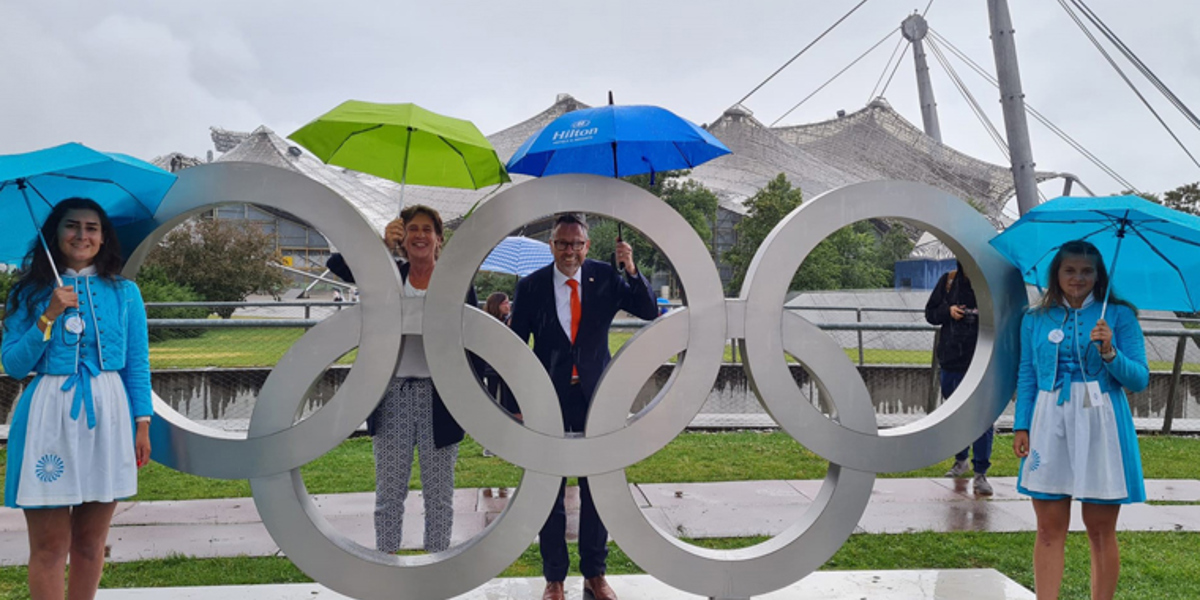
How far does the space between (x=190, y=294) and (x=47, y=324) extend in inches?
1033

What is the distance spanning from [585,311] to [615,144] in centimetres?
87

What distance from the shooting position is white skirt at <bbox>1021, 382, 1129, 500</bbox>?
3127mm

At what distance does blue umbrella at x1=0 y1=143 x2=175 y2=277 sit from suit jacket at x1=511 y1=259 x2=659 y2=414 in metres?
1.73

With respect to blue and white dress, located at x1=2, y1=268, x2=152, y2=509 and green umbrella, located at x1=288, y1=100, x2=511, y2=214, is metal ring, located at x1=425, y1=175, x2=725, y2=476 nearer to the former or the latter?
green umbrella, located at x1=288, y1=100, x2=511, y2=214

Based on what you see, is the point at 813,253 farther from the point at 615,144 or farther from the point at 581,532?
the point at 581,532

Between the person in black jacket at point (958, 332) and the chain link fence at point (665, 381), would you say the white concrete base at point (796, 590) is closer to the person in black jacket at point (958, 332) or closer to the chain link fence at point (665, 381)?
the person in black jacket at point (958, 332)

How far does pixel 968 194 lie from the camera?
229 ft

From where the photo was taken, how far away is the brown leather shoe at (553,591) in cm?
371

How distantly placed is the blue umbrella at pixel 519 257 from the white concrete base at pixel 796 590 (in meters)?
4.84

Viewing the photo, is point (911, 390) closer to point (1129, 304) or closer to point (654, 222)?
point (1129, 304)

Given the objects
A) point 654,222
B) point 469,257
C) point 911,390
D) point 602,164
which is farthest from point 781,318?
point 911,390

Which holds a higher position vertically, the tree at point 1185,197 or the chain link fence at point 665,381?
the tree at point 1185,197

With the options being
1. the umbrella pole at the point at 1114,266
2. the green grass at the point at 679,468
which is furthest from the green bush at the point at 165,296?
the umbrella pole at the point at 1114,266

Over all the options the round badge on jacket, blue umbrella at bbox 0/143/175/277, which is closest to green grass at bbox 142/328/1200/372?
blue umbrella at bbox 0/143/175/277
